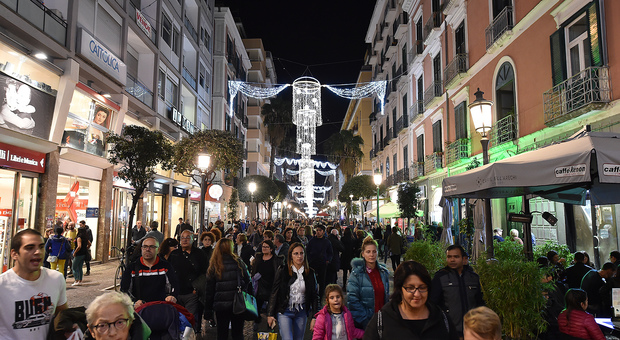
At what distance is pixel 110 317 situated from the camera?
299 centimetres

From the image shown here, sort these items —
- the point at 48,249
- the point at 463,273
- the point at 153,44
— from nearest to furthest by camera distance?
the point at 463,273 → the point at 48,249 → the point at 153,44

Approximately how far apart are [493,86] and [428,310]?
1496cm

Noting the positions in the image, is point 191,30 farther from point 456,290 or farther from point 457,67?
point 456,290

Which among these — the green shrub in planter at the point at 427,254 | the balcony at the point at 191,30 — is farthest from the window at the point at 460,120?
the balcony at the point at 191,30

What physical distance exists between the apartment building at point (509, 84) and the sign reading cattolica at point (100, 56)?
14423 mm

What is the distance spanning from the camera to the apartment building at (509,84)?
10.6 m

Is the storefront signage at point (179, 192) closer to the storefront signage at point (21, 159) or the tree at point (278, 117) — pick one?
the storefront signage at point (21, 159)

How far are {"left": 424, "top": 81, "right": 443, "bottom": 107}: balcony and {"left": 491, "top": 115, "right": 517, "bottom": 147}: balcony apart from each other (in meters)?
5.98

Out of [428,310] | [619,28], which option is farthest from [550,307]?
[619,28]

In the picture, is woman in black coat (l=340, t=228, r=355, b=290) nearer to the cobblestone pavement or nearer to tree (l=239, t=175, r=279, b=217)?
the cobblestone pavement

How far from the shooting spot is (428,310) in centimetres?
327

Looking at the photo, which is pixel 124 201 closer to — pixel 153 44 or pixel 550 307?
Result: pixel 153 44

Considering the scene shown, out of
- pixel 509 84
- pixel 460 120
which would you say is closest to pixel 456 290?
pixel 509 84

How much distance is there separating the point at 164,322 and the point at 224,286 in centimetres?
171
